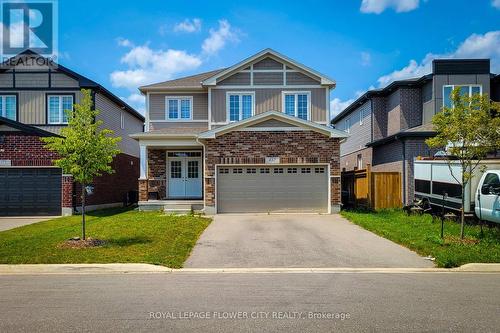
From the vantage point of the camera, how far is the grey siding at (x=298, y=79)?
74.4 ft

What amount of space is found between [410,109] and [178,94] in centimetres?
1283

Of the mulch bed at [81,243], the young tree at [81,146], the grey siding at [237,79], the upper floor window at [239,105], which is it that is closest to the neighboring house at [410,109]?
the upper floor window at [239,105]

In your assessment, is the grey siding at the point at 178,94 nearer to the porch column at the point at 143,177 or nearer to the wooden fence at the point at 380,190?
the porch column at the point at 143,177

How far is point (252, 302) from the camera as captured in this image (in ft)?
21.9

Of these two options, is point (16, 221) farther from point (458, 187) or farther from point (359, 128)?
point (359, 128)

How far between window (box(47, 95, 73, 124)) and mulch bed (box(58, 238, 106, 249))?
12.7 metres

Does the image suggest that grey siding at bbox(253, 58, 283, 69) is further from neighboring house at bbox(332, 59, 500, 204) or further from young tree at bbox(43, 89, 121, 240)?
young tree at bbox(43, 89, 121, 240)

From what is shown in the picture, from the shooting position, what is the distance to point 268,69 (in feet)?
74.6

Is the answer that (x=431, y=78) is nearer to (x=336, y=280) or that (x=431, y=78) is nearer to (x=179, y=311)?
(x=336, y=280)

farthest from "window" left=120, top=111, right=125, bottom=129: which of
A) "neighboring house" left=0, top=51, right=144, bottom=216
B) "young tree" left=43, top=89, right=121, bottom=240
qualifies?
"young tree" left=43, top=89, right=121, bottom=240

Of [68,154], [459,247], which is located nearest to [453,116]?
[459,247]

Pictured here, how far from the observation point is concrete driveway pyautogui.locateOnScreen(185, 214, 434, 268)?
400 inches

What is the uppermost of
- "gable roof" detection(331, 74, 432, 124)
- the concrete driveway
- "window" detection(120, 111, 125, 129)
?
"gable roof" detection(331, 74, 432, 124)

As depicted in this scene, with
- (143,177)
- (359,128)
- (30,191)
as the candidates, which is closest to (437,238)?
(143,177)
